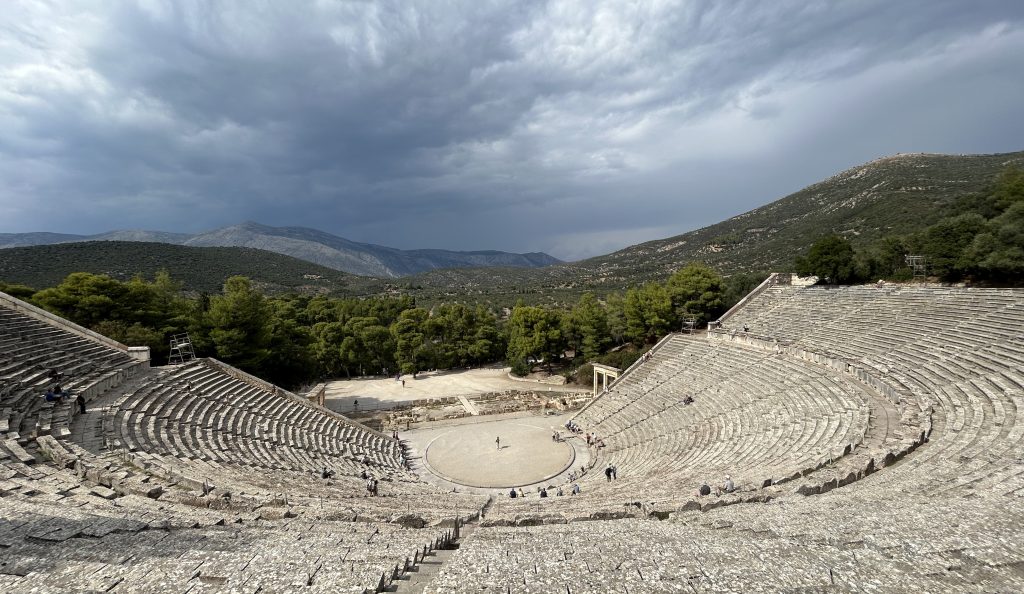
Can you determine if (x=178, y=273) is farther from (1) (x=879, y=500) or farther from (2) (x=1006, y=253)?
(2) (x=1006, y=253)

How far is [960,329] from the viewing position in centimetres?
1686

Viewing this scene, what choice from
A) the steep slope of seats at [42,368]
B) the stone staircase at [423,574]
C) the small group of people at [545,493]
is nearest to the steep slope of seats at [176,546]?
the stone staircase at [423,574]

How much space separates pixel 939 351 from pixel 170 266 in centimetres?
11810

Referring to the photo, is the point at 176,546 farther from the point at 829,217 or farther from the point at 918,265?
the point at 829,217

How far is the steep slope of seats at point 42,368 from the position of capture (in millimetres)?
11703

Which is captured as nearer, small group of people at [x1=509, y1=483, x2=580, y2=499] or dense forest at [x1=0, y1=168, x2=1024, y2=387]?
small group of people at [x1=509, y1=483, x2=580, y2=499]

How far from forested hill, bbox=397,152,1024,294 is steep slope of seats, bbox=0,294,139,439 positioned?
63.2m

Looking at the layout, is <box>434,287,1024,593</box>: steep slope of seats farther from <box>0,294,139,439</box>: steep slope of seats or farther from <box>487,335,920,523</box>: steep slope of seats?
<box>0,294,139,439</box>: steep slope of seats

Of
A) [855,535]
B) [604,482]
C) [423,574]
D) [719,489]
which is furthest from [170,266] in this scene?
[855,535]

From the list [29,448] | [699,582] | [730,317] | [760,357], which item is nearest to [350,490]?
[29,448]

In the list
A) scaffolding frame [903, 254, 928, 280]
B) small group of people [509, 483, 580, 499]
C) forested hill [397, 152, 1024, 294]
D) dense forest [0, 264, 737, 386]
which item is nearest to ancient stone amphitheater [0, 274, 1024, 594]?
small group of people [509, 483, 580, 499]

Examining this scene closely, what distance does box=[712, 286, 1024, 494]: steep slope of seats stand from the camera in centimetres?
874

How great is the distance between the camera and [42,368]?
14820 mm

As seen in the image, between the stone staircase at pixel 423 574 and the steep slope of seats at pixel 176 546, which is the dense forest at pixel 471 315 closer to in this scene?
the steep slope of seats at pixel 176 546
